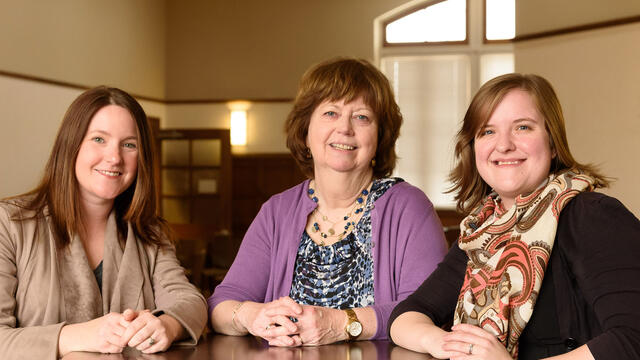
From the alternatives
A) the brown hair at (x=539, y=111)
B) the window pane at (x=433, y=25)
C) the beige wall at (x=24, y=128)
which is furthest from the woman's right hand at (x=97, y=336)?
the window pane at (x=433, y=25)

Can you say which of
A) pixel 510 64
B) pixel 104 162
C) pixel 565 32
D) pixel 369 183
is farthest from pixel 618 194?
pixel 510 64

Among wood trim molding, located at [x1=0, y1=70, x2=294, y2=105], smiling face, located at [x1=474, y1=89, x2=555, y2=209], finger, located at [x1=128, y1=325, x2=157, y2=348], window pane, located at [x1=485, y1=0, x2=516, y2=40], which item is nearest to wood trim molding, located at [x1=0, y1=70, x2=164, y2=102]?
wood trim molding, located at [x1=0, y1=70, x2=294, y2=105]

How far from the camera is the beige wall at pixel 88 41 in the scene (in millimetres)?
7328

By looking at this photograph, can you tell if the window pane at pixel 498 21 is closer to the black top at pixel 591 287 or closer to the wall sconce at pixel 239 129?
the wall sconce at pixel 239 129

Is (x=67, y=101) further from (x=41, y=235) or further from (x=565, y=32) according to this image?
(x=41, y=235)

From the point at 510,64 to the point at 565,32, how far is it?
4.81 m

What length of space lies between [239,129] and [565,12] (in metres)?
6.04

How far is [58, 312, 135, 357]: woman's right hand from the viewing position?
1.90 meters

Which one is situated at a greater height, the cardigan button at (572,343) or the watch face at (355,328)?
the cardigan button at (572,343)

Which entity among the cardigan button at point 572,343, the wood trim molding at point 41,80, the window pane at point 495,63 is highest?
the window pane at point 495,63

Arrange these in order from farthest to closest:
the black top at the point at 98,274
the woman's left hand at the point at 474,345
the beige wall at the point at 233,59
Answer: the beige wall at the point at 233,59 → the black top at the point at 98,274 → the woman's left hand at the point at 474,345

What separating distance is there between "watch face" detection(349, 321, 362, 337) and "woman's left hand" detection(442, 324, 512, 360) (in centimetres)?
39

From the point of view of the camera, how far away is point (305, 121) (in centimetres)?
262

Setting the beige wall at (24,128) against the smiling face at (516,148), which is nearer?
the smiling face at (516,148)
